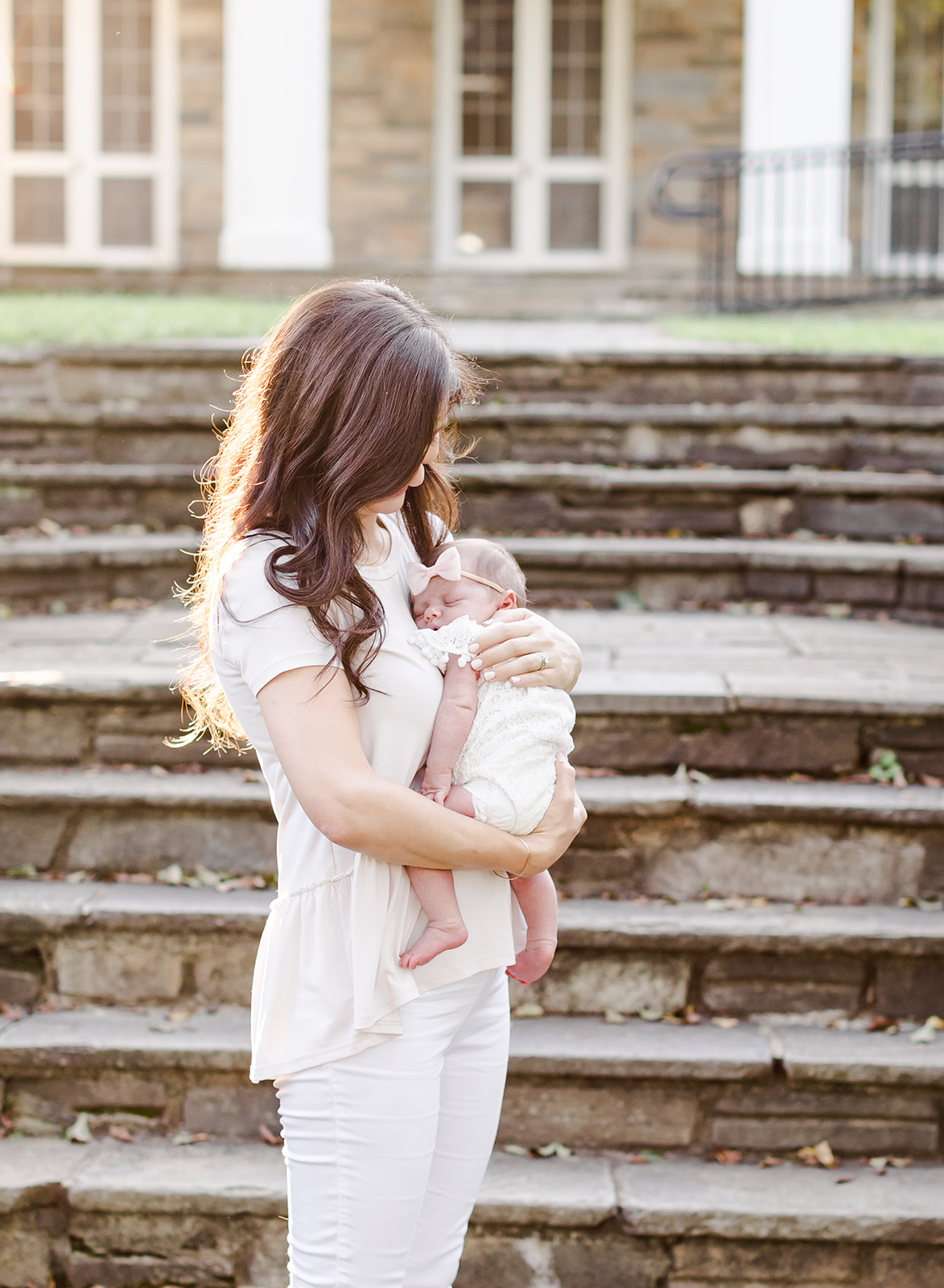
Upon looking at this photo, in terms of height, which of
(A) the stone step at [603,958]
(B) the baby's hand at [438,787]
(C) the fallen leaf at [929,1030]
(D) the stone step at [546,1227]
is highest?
(B) the baby's hand at [438,787]

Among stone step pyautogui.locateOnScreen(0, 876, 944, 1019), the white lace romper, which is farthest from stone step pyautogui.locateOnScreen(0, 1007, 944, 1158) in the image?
the white lace romper

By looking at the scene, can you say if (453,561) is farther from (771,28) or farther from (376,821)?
(771,28)

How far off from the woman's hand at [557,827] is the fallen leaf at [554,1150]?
1.12 meters

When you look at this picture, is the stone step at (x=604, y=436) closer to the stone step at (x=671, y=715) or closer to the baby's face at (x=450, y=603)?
the stone step at (x=671, y=715)

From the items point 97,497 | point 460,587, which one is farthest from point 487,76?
point 460,587

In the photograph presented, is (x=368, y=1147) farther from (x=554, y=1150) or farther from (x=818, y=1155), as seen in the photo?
(x=818, y=1155)

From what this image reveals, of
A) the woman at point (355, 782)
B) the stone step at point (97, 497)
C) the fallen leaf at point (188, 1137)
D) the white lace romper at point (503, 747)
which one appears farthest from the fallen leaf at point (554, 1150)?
the stone step at point (97, 497)

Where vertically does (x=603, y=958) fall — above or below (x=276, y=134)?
below

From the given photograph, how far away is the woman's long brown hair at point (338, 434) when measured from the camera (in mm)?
1538

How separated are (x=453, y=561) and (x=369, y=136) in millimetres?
9840

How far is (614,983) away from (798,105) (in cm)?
780

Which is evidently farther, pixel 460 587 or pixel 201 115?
pixel 201 115

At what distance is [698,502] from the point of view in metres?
4.64

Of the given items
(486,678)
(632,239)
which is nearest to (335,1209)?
(486,678)
